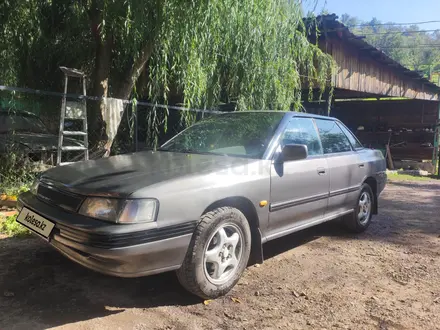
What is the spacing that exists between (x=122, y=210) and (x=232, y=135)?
1.71 meters

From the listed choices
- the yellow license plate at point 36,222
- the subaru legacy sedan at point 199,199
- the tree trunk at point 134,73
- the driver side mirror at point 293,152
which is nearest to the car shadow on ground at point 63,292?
the subaru legacy sedan at point 199,199

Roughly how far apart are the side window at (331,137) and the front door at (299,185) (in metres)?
0.15

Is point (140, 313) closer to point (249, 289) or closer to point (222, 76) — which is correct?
point (249, 289)

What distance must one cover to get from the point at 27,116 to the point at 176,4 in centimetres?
453

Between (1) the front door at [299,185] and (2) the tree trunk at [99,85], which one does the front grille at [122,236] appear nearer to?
(1) the front door at [299,185]

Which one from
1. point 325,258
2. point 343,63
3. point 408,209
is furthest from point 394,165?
point 325,258

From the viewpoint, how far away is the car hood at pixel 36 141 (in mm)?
6395

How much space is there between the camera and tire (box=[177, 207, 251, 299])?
8.92 ft

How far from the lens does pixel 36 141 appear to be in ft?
22.0

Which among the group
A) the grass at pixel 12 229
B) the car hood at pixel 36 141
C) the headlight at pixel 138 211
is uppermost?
the car hood at pixel 36 141

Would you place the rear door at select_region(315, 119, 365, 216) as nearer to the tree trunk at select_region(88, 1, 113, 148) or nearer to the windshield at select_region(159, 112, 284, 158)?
the windshield at select_region(159, 112, 284, 158)

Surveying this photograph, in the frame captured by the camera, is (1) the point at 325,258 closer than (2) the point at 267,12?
Yes

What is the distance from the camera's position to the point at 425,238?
193 inches

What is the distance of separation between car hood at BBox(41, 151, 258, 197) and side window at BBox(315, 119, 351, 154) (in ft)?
4.73
